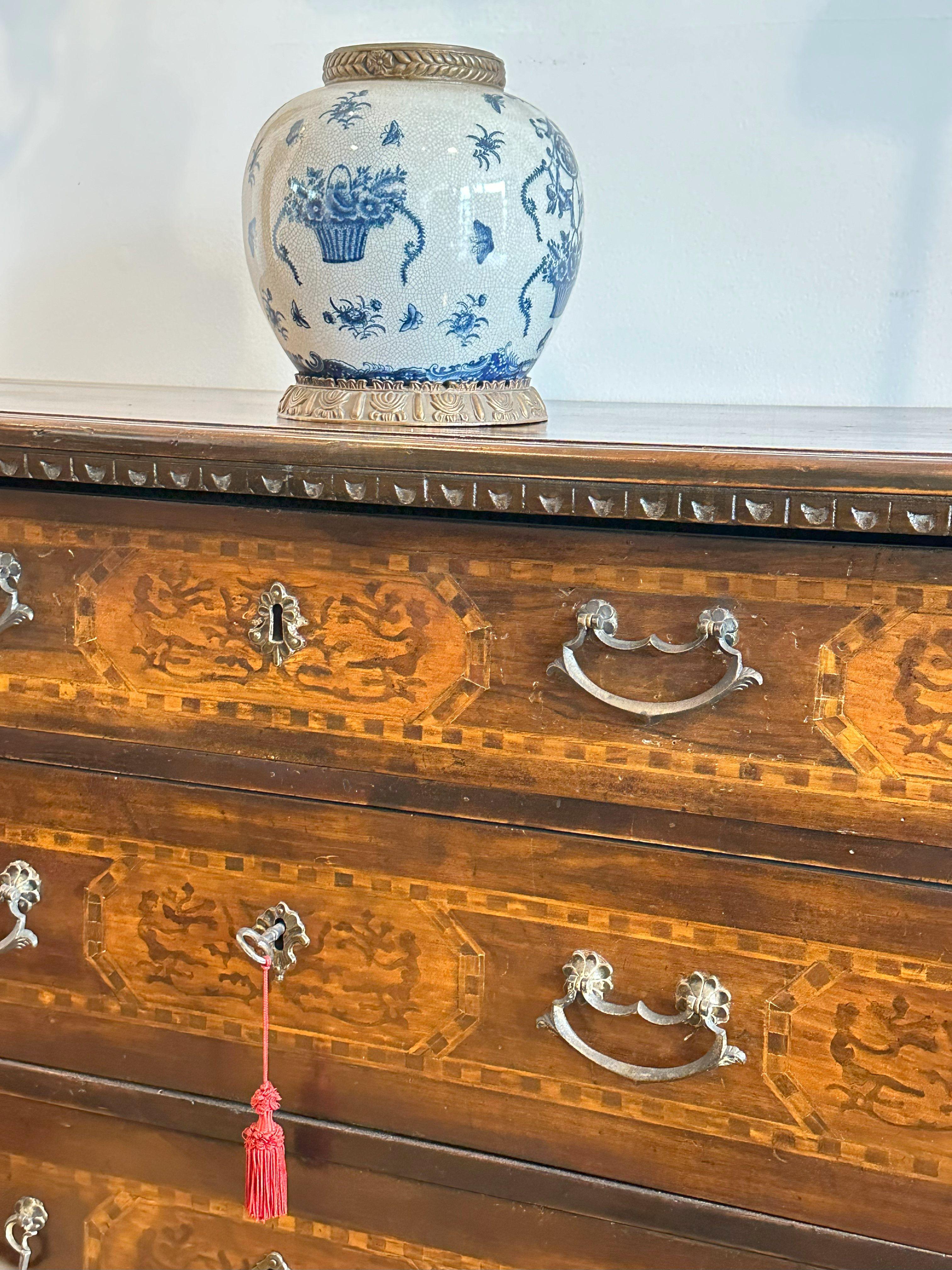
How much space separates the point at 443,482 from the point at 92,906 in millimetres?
422

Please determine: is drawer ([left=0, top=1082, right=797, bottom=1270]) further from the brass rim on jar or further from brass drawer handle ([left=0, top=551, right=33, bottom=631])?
the brass rim on jar

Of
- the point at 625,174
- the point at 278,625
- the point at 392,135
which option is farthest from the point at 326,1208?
the point at 625,174

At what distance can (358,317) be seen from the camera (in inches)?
32.1

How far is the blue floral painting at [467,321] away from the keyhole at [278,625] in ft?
0.77

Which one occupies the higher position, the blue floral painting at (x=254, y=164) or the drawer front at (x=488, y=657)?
the blue floral painting at (x=254, y=164)

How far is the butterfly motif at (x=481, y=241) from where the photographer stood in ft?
2.60

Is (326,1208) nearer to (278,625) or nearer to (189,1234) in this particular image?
(189,1234)

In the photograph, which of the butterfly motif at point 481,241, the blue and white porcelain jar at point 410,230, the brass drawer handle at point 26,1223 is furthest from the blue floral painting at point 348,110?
the brass drawer handle at point 26,1223

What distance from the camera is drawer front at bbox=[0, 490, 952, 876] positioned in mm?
666

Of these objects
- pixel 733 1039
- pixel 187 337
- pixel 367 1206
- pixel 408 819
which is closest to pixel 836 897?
pixel 733 1039

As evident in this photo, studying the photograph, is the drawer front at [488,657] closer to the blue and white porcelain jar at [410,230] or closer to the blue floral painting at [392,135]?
the blue and white porcelain jar at [410,230]

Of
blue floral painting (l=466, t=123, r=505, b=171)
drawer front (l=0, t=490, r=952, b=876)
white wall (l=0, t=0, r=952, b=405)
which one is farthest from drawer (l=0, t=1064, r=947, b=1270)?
white wall (l=0, t=0, r=952, b=405)

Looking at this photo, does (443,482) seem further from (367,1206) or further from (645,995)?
(367,1206)

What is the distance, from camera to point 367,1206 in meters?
0.81
